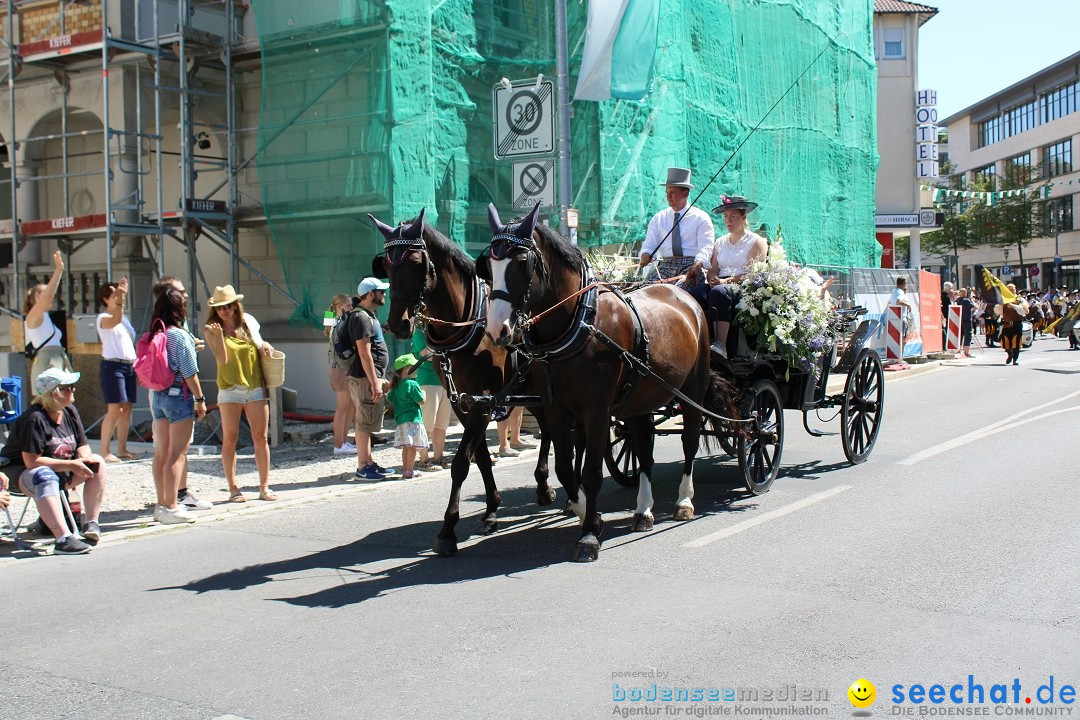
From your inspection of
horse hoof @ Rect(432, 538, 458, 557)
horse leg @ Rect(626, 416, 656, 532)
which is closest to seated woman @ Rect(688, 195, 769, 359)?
horse leg @ Rect(626, 416, 656, 532)

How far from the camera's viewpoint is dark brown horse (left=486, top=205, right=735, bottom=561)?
20.4 ft

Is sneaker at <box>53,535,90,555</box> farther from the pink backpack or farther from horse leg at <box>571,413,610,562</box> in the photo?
horse leg at <box>571,413,610,562</box>

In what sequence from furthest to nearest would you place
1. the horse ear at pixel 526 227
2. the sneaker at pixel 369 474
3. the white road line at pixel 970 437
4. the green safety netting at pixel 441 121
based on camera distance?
Answer: the green safety netting at pixel 441 121
the white road line at pixel 970 437
the sneaker at pixel 369 474
the horse ear at pixel 526 227

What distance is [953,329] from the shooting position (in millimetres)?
25797

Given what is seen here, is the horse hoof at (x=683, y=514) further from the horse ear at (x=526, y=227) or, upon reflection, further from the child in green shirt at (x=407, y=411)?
the child in green shirt at (x=407, y=411)

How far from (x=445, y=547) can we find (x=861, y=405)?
500cm

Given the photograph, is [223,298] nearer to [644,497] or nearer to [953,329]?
[644,497]

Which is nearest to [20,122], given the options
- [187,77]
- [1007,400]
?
[187,77]

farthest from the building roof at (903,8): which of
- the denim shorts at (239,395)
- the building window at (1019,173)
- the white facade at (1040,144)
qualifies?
the denim shorts at (239,395)

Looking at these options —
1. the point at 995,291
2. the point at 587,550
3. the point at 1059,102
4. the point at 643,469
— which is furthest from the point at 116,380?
the point at 1059,102

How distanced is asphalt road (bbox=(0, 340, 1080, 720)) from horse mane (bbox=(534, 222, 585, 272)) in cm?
194

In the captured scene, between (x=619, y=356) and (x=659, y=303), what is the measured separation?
3.39 ft

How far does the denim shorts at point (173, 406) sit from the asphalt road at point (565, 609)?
910 mm

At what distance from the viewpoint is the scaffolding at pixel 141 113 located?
563 inches
